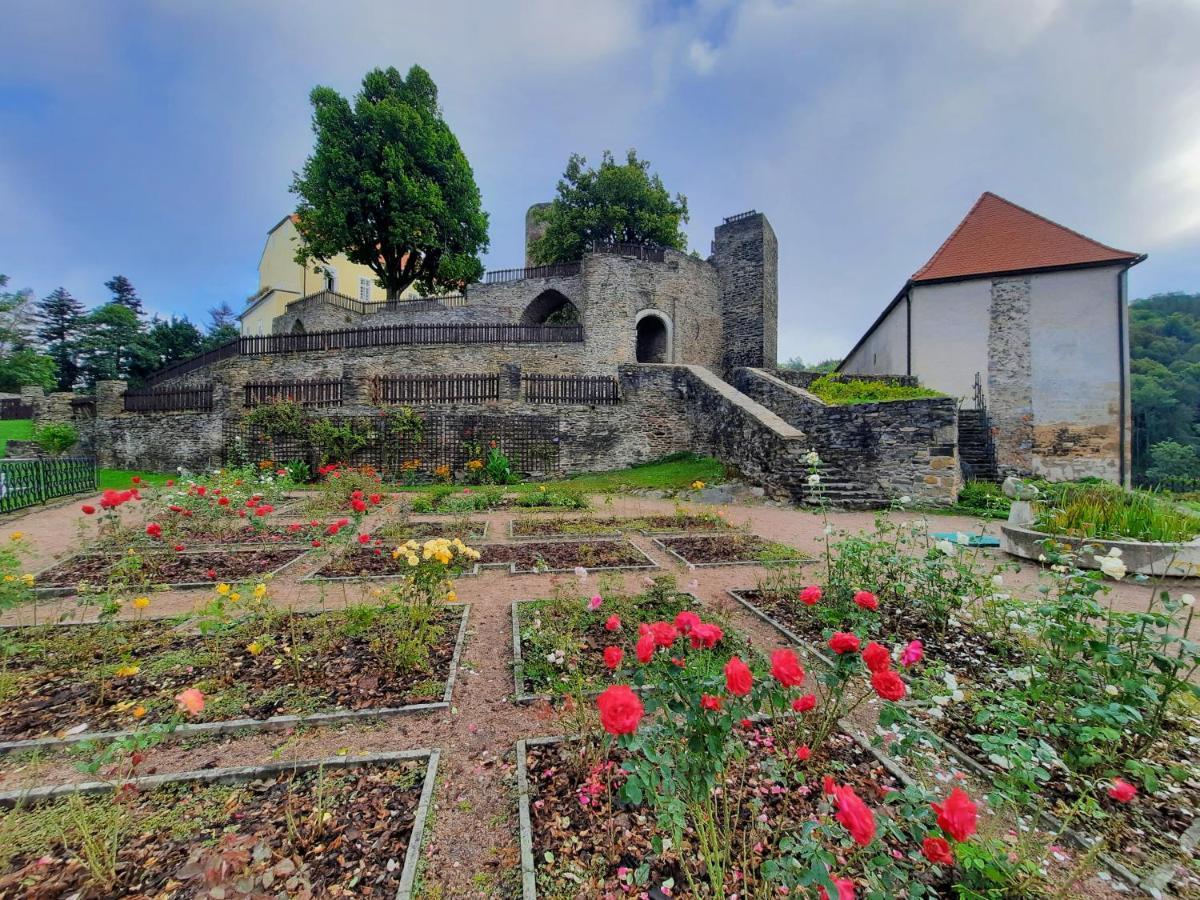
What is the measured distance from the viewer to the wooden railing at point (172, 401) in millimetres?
14602

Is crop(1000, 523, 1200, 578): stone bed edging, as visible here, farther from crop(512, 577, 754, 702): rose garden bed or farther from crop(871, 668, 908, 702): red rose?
crop(871, 668, 908, 702): red rose

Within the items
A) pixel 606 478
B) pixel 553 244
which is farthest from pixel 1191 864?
pixel 553 244

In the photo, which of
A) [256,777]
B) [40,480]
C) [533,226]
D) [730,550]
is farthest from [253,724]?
[533,226]

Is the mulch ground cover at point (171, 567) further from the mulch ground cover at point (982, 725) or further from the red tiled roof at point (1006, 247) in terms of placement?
the red tiled roof at point (1006, 247)

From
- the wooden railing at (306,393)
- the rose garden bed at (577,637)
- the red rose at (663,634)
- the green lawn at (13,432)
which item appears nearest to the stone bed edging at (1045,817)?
the rose garden bed at (577,637)

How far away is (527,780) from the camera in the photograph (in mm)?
1958

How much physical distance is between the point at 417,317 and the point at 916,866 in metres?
Result: 23.8

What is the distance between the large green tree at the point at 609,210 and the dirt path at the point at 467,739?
21786 millimetres

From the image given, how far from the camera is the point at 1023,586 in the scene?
15.4ft

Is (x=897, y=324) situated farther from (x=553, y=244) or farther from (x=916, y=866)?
(x=916, y=866)

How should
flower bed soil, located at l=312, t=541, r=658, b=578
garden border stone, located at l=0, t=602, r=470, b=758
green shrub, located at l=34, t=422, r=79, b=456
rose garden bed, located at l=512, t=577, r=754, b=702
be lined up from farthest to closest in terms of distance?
green shrub, located at l=34, t=422, r=79, b=456, flower bed soil, located at l=312, t=541, r=658, b=578, rose garden bed, located at l=512, t=577, r=754, b=702, garden border stone, located at l=0, t=602, r=470, b=758

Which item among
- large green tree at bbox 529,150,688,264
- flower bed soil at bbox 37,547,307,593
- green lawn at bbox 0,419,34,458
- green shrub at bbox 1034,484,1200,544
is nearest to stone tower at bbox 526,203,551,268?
large green tree at bbox 529,150,688,264

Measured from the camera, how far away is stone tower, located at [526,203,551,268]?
101 ft

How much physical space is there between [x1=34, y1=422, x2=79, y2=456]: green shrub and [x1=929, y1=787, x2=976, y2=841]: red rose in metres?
23.3
